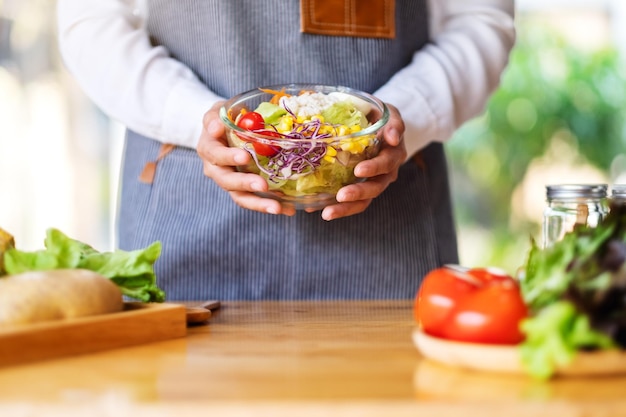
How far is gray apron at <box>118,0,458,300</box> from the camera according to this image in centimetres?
177

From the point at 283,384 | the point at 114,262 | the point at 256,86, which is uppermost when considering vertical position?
the point at 256,86

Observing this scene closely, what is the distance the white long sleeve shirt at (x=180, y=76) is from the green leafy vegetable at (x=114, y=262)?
50cm

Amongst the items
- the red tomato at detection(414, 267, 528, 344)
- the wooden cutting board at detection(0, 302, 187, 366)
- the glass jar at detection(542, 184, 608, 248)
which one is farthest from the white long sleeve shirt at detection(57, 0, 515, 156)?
the red tomato at detection(414, 267, 528, 344)

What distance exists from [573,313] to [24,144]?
3601mm

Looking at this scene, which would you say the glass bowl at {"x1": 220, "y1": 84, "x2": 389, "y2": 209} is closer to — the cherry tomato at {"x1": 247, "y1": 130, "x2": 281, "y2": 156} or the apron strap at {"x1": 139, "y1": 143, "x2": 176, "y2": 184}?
the cherry tomato at {"x1": 247, "y1": 130, "x2": 281, "y2": 156}

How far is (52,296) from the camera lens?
1044 millimetres

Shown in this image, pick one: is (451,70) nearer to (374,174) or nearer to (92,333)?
(374,174)

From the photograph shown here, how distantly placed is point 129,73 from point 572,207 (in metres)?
0.94

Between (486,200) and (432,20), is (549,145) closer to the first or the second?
(486,200)

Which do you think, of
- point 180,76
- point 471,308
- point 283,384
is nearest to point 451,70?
point 180,76

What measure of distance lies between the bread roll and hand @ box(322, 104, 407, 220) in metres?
0.49

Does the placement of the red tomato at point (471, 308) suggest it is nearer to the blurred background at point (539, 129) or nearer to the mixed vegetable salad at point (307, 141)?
the mixed vegetable salad at point (307, 141)

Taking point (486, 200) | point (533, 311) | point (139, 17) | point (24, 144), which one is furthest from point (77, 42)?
point (486, 200)

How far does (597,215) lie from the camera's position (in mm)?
1368
